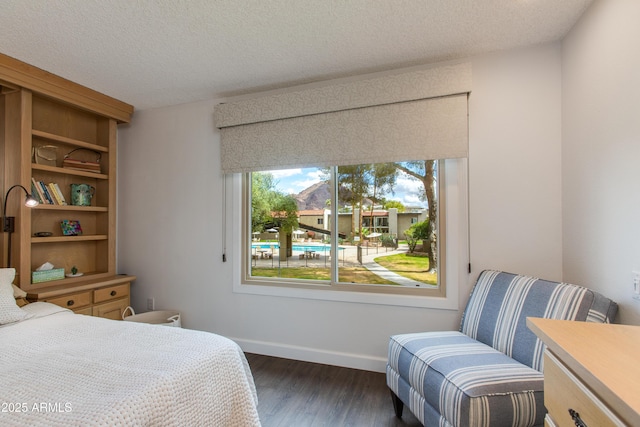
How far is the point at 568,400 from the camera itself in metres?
0.80

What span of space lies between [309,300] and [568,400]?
78.0 inches

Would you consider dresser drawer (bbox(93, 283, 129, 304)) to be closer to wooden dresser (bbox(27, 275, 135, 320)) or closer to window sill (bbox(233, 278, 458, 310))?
wooden dresser (bbox(27, 275, 135, 320))

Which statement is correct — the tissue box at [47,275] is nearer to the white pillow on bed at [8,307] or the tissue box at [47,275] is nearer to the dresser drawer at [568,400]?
the white pillow on bed at [8,307]

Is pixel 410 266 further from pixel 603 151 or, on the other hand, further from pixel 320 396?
pixel 603 151

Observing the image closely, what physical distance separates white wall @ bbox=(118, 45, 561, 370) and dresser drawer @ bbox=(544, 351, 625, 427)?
135 centimetres

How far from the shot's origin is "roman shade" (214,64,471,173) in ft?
7.05

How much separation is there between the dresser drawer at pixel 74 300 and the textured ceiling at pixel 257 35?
74.1 inches

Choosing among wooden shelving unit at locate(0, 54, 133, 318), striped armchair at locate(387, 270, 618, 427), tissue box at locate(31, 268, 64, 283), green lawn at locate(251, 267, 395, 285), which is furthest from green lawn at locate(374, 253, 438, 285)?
tissue box at locate(31, 268, 64, 283)

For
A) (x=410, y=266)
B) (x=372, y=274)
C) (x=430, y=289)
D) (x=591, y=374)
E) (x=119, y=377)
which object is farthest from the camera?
(x=372, y=274)

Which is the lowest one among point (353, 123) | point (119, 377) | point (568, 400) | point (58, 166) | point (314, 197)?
point (119, 377)

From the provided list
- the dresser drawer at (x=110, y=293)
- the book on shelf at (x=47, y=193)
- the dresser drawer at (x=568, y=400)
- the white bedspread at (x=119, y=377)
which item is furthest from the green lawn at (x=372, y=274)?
the book on shelf at (x=47, y=193)

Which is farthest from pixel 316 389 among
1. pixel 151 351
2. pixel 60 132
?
pixel 60 132

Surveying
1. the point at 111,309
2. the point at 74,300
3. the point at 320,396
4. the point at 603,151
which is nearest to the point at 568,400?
the point at 603,151

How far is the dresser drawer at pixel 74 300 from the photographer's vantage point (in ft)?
7.80
